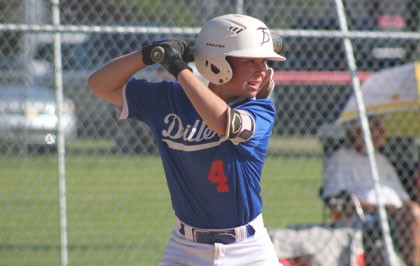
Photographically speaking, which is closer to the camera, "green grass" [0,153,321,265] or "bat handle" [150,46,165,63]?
"bat handle" [150,46,165,63]

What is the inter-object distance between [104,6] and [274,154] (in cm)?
549

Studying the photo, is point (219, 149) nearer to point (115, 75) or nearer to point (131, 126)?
point (115, 75)

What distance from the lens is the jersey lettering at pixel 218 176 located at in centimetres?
361

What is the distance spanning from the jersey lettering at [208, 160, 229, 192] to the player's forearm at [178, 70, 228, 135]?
0.81 ft

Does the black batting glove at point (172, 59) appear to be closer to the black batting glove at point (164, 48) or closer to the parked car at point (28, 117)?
the black batting glove at point (164, 48)

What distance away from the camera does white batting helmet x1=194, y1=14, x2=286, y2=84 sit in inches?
140

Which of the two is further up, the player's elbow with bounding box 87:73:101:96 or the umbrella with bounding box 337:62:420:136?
the umbrella with bounding box 337:62:420:136

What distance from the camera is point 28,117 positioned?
280 inches

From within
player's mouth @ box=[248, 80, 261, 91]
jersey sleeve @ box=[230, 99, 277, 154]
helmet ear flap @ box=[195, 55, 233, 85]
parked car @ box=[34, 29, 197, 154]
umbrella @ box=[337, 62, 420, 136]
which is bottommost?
jersey sleeve @ box=[230, 99, 277, 154]

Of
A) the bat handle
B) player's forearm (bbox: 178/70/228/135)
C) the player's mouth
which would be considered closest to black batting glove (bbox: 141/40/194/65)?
the bat handle

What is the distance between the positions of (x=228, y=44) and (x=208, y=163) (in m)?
0.50

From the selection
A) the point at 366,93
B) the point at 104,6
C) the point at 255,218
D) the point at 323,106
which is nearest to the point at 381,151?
the point at 366,93

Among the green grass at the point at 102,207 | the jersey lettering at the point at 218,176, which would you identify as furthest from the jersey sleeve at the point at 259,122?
the green grass at the point at 102,207

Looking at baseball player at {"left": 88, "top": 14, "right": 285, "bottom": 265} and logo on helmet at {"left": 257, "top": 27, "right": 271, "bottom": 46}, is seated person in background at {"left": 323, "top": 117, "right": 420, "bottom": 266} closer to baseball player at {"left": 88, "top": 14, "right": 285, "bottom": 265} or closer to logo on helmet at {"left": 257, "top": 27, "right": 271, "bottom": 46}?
baseball player at {"left": 88, "top": 14, "right": 285, "bottom": 265}
